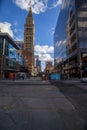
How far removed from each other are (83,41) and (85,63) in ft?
24.1

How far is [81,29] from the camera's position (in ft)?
197

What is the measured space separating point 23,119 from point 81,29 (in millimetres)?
56563

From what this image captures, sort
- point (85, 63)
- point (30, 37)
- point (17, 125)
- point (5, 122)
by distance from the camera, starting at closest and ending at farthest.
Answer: point (17, 125), point (5, 122), point (85, 63), point (30, 37)

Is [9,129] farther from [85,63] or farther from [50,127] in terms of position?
[85,63]

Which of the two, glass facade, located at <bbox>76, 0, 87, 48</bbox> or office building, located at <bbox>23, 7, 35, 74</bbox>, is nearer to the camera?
glass facade, located at <bbox>76, 0, 87, 48</bbox>

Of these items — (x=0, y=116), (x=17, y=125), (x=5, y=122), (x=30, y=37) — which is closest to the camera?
(x=17, y=125)

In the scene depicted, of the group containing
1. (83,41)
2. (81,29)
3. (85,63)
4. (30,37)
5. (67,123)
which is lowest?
(67,123)

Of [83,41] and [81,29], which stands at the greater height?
[81,29]

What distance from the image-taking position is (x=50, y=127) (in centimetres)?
582

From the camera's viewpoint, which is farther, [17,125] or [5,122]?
[5,122]

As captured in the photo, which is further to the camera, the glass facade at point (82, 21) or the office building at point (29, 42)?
→ the office building at point (29, 42)

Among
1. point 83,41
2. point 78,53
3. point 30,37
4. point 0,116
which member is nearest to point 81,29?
point 83,41

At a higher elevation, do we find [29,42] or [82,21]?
[29,42]

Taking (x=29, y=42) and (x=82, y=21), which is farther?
(x=29, y=42)
